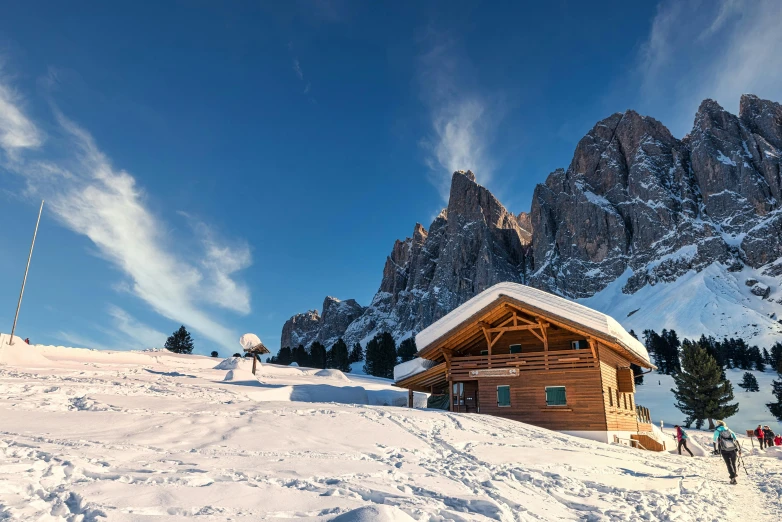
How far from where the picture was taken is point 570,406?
1991cm

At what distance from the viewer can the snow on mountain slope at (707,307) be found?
94375mm

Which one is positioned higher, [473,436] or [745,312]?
[745,312]

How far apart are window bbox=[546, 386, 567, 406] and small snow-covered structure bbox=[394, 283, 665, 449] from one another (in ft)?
0.14

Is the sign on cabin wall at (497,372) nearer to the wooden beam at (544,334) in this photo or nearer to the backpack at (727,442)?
the wooden beam at (544,334)

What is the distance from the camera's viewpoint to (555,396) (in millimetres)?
20391

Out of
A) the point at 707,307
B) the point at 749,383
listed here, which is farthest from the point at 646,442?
the point at 707,307

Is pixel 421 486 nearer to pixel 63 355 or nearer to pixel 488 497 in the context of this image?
pixel 488 497

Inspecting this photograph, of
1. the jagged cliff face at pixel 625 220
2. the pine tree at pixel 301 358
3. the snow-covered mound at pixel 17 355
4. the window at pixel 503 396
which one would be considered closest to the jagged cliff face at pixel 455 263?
the jagged cliff face at pixel 625 220

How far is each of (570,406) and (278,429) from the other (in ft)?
49.1

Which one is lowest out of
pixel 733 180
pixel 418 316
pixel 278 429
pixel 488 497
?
pixel 488 497

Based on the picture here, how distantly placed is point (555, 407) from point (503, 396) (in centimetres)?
241

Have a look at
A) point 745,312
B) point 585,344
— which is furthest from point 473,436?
point 745,312

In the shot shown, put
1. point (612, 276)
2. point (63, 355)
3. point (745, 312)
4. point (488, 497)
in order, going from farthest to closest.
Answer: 1. point (612, 276)
2. point (745, 312)
3. point (63, 355)
4. point (488, 497)

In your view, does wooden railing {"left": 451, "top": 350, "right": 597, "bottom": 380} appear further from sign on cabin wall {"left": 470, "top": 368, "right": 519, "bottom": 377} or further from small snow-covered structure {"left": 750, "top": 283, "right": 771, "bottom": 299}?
small snow-covered structure {"left": 750, "top": 283, "right": 771, "bottom": 299}
